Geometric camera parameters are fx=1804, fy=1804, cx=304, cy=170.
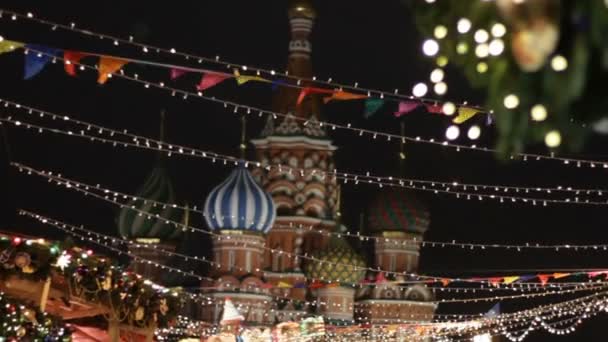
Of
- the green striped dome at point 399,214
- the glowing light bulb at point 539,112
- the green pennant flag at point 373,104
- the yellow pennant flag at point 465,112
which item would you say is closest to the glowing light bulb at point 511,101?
the glowing light bulb at point 539,112

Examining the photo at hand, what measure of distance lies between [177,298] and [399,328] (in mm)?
13516

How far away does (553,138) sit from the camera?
3832mm

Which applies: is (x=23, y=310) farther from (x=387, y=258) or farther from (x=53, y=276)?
(x=387, y=258)

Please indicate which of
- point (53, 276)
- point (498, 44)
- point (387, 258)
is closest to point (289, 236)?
point (387, 258)

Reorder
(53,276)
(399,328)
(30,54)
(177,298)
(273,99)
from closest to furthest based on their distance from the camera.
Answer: (30,54) < (53,276) < (177,298) < (399,328) < (273,99)

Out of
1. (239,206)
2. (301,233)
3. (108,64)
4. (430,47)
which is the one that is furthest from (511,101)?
(301,233)

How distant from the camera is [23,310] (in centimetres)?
1264

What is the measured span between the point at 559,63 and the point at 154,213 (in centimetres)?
4764

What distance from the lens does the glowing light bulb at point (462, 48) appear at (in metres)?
4.03

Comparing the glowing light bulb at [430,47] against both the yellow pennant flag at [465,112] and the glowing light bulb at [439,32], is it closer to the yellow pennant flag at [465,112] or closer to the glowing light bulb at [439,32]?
the glowing light bulb at [439,32]

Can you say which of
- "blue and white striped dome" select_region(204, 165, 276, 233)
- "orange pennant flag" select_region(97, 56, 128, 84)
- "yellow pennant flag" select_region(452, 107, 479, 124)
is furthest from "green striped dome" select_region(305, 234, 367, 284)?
"orange pennant flag" select_region(97, 56, 128, 84)

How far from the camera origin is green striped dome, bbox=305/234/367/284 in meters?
51.2

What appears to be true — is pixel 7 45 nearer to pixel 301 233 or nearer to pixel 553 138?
pixel 553 138

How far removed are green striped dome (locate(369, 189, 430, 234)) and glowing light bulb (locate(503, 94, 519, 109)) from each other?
4922 cm
